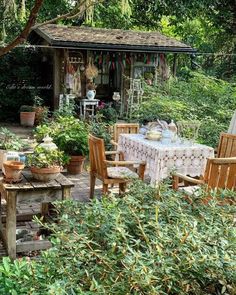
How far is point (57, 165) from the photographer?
13.9 feet

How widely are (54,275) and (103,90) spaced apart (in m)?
12.9

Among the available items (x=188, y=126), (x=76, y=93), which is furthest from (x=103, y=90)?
(x=188, y=126)

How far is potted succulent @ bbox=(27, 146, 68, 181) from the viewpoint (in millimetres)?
4109

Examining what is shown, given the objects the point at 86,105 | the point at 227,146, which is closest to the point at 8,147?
the point at 227,146

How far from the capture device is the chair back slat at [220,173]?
4.58 m

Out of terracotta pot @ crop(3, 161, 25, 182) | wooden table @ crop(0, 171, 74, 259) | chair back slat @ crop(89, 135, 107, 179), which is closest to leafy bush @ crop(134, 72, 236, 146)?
chair back slat @ crop(89, 135, 107, 179)

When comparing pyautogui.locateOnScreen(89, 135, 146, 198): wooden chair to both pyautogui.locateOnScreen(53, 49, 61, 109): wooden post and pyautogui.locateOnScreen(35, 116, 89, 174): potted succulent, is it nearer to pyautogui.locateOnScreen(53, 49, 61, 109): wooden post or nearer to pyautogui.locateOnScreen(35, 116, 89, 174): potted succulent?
pyautogui.locateOnScreen(35, 116, 89, 174): potted succulent

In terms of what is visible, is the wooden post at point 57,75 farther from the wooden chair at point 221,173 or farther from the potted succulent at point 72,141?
the wooden chair at point 221,173

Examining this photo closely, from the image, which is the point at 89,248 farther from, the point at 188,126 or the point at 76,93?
the point at 76,93

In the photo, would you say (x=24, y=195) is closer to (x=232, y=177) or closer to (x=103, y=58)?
(x=232, y=177)

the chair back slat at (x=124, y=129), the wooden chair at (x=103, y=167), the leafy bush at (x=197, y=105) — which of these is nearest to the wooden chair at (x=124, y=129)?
the chair back slat at (x=124, y=129)

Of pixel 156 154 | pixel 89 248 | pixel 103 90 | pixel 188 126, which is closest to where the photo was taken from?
pixel 89 248

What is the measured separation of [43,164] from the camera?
4.11 m

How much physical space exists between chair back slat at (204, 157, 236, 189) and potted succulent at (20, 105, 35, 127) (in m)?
8.30
